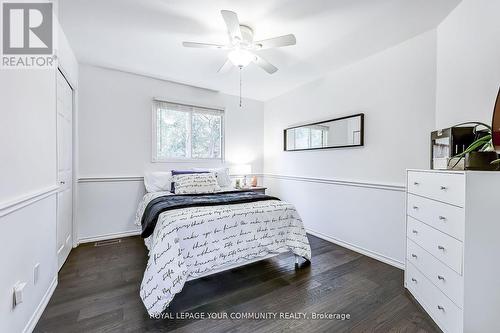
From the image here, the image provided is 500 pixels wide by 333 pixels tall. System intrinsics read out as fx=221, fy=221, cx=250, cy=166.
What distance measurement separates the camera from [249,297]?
A: 1.89 m

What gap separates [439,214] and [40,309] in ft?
9.72

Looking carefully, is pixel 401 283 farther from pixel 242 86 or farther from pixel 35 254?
pixel 242 86

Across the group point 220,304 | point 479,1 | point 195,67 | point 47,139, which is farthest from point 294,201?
point 47,139

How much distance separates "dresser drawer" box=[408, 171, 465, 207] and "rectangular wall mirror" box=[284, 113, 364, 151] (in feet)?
3.43

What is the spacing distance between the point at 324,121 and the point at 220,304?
271 cm

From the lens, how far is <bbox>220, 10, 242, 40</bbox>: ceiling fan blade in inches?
65.6

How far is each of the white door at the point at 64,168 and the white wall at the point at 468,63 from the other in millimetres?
3699

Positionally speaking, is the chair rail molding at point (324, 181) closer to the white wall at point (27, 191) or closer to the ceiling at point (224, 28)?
the white wall at point (27, 191)

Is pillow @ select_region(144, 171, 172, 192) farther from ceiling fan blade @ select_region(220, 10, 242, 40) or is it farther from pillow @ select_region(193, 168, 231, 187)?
ceiling fan blade @ select_region(220, 10, 242, 40)

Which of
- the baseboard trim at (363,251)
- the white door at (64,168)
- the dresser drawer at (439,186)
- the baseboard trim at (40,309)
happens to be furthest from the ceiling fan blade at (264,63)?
the baseboard trim at (40,309)

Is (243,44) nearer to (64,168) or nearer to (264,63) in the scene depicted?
(264,63)

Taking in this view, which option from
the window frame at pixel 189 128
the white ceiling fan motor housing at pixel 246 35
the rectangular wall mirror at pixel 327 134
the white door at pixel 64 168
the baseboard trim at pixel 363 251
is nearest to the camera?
the white ceiling fan motor housing at pixel 246 35

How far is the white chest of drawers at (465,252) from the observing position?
4.21 ft

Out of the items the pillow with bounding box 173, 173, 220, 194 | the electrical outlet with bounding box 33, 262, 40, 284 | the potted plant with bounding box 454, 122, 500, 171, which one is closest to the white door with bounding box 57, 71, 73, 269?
the electrical outlet with bounding box 33, 262, 40, 284
